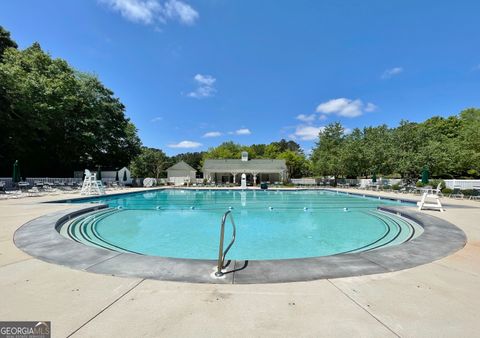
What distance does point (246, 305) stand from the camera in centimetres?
245

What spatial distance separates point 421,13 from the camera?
13195 millimetres

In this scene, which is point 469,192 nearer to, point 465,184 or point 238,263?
point 465,184

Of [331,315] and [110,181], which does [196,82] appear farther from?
[331,315]

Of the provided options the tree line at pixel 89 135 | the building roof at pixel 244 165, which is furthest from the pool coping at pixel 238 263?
the building roof at pixel 244 165

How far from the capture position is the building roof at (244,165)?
3866 centimetres

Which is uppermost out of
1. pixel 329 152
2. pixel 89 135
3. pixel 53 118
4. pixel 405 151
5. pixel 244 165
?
pixel 53 118

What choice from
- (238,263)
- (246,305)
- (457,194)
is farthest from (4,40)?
(457,194)

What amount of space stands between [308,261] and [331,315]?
1632 mm

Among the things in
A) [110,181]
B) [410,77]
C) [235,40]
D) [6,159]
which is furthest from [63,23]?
[410,77]

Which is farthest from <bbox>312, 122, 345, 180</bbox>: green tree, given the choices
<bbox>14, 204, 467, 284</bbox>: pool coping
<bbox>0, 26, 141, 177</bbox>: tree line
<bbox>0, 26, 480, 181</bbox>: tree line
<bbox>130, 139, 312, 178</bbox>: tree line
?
<bbox>0, 26, 141, 177</bbox>: tree line

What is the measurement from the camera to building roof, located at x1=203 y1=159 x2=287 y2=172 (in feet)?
127

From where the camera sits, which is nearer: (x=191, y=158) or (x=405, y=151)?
(x=405, y=151)

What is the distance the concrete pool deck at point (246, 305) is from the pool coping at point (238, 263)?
0.18m

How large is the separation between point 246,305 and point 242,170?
35.3 m
